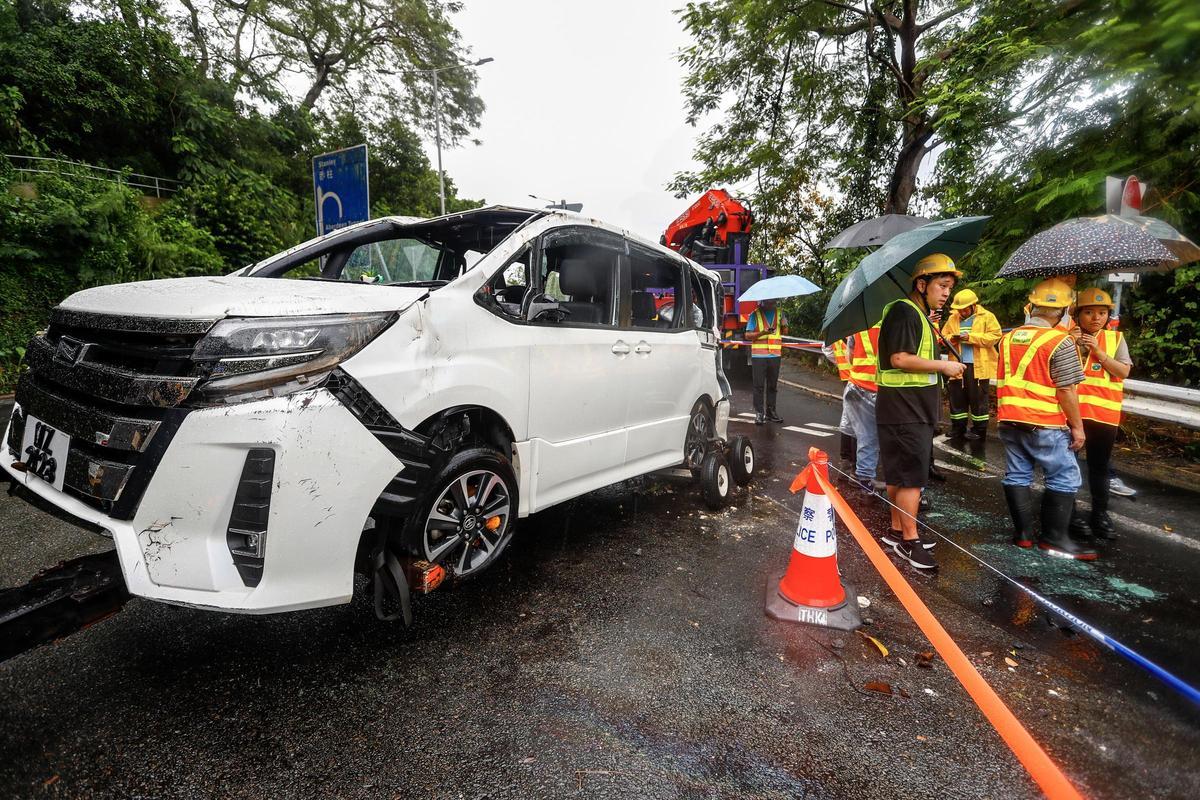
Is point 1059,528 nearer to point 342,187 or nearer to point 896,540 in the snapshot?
point 896,540

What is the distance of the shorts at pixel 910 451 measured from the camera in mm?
3512

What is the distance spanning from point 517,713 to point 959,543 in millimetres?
3258

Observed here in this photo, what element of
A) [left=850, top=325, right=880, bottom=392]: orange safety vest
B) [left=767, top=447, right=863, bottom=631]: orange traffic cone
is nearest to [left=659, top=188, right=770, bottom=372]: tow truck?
[left=850, top=325, right=880, bottom=392]: orange safety vest

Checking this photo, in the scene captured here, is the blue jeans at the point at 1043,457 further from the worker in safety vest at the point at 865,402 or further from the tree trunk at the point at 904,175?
the tree trunk at the point at 904,175

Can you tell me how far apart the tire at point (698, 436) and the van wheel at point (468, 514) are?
1.87 metres

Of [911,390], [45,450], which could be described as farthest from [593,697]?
[911,390]

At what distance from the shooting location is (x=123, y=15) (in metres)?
15.6

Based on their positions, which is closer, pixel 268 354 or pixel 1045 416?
pixel 268 354

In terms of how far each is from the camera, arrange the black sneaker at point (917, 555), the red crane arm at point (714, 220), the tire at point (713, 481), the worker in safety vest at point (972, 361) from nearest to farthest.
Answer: the black sneaker at point (917, 555) → the tire at point (713, 481) → the worker in safety vest at point (972, 361) → the red crane arm at point (714, 220)

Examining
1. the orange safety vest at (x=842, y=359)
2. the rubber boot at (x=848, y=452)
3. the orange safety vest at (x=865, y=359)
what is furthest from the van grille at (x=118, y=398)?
the rubber boot at (x=848, y=452)

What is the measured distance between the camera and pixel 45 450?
2070mm

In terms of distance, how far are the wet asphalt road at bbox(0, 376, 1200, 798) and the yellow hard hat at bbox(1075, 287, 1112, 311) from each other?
1.75 meters

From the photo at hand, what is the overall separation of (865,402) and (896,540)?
165 centimetres

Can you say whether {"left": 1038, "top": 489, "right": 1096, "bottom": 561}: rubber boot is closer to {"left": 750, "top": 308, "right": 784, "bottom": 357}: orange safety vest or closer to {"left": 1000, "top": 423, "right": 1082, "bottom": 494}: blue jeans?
{"left": 1000, "top": 423, "right": 1082, "bottom": 494}: blue jeans
